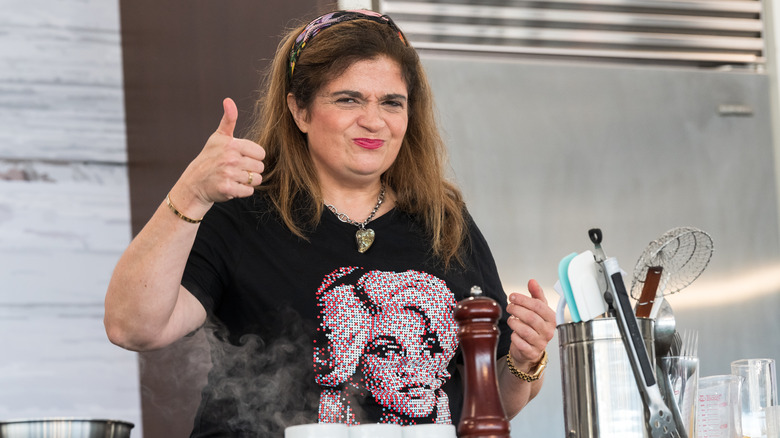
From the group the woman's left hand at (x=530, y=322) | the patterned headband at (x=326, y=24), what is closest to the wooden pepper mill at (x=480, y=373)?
the woman's left hand at (x=530, y=322)

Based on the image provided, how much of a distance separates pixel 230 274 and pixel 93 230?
153 cm

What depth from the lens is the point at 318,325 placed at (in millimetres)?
1601

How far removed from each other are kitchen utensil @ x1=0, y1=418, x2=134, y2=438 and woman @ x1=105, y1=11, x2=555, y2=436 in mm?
354

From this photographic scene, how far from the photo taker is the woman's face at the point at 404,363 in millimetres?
1555

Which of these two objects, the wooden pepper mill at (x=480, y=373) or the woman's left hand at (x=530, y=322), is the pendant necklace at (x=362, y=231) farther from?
the wooden pepper mill at (x=480, y=373)

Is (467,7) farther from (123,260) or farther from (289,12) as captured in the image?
(123,260)

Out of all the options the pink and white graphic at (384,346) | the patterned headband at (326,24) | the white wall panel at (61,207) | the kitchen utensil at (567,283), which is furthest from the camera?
the white wall panel at (61,207)

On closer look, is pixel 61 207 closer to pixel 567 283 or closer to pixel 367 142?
pixel 367 142

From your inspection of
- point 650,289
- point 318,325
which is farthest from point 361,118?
point 650,289

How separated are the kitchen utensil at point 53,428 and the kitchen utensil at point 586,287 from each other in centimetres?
67

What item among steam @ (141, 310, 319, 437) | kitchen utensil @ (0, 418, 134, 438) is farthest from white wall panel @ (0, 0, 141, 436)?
kitchen utensil @ (0, 418, 134, 438)

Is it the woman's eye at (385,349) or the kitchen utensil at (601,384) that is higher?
the woman's eye at (385,349)

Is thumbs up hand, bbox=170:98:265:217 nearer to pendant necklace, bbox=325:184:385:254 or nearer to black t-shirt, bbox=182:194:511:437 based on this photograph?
black t-shirt, bbox=182:194:511:437

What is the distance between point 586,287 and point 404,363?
0.39m
